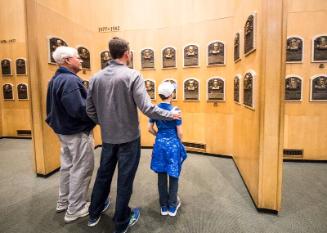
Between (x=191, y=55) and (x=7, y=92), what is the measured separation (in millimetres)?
5172

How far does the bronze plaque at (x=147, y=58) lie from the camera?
15.4 ft

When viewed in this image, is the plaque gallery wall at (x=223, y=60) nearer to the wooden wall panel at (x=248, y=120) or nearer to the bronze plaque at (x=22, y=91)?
the wooden wall panel at (x=248, y=120)

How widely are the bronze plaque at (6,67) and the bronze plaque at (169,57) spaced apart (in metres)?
4.37

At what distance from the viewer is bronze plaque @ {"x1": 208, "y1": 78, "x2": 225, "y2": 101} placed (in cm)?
418

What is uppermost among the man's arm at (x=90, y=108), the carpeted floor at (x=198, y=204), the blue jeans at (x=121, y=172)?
the man's arm at (x=90, y=108)

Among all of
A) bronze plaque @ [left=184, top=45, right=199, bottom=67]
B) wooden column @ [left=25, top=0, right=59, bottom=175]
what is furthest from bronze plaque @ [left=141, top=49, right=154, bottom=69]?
wooden column @ [left=25, top=0, right=59, bottom=175]

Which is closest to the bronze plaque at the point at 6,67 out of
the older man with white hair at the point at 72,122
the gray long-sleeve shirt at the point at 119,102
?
the older man with white hair at the point at 72,122

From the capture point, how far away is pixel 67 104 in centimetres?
212

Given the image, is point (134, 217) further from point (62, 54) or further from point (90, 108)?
point (62, 54)

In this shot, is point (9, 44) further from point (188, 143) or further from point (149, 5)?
point (188, 143)

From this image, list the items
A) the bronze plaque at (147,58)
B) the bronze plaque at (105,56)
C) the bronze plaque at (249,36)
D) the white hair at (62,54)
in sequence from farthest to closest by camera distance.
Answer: the bronze plaque at (105,56) < the bronze plaque at (147,58) < the bronze plaque at (249,36) < the white hair at (62,54)

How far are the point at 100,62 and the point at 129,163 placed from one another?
361 cm

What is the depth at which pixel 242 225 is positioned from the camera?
2.17 metres

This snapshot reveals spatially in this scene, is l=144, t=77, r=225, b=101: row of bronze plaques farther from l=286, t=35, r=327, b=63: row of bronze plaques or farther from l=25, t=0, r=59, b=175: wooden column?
l=25, t=0, r=59, b=175: wooden column
